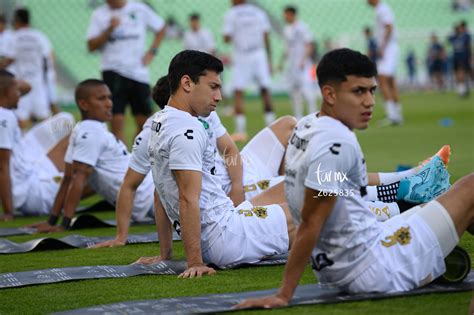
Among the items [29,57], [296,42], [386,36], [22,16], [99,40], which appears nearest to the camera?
[99,40]

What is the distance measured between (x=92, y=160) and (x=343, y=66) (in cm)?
399

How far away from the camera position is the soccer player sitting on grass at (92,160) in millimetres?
8031

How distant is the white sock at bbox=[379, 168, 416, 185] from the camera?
6720 millimetres

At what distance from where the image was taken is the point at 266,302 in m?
4.43

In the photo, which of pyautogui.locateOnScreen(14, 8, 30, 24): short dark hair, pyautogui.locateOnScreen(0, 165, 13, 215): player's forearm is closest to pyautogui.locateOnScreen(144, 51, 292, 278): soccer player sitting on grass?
pyautogui.locateOnScreen(0, 165, 13, 215): player's forearm

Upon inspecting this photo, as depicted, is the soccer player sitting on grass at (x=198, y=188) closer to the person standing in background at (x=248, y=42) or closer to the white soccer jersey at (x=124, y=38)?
the white soccer jersey at (x=124, y=38)

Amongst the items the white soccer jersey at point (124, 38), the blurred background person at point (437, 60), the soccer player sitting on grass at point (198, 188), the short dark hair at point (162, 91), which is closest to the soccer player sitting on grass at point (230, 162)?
the short dark hair at point (162, 91)

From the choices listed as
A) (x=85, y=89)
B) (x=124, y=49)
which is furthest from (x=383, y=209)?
(x=124, y=49)

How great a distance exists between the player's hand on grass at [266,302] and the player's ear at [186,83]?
153 cm

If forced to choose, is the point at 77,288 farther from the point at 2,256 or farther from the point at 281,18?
the point at 281,18

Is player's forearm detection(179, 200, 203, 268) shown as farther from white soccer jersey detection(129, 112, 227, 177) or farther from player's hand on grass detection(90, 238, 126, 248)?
player's hand on grass detection(90, 238, 126, 248)

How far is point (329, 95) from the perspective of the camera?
4480 mm

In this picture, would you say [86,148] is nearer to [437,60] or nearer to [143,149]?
[143,149]

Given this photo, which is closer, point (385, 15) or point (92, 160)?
point (92, 160)
